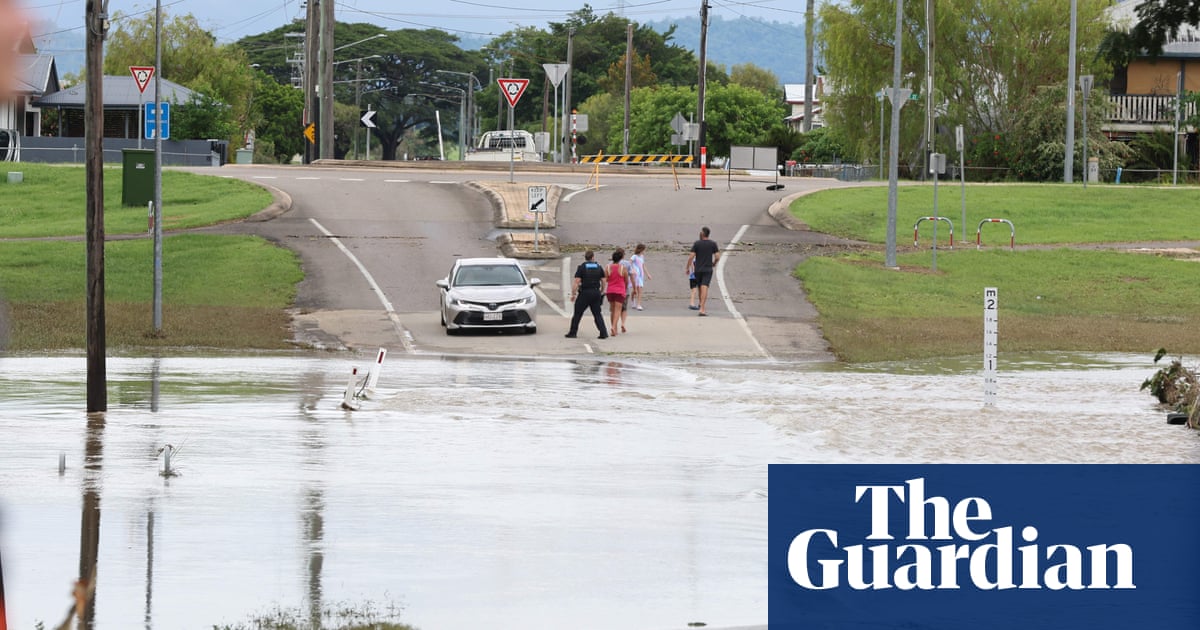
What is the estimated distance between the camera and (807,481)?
1305 cm

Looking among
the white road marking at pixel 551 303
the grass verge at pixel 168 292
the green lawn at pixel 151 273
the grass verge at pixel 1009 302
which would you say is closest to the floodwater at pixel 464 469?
the grass verge at pixel 168 292

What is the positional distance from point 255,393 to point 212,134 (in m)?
51.6

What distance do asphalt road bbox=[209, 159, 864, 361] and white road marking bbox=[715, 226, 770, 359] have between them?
0.04 meters

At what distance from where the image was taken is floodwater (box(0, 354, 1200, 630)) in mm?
8820

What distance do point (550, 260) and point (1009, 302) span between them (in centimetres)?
1078

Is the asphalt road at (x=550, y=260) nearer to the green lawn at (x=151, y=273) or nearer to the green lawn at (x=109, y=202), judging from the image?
the green lawn at (x=151, y=273)

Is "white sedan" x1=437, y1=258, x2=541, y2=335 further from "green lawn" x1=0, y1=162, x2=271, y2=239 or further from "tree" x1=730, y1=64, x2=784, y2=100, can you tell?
"tree" x1=730, y1=64, x2=784, y2=100

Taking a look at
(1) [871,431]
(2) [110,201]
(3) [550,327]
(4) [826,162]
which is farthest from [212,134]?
(1) [871,431]

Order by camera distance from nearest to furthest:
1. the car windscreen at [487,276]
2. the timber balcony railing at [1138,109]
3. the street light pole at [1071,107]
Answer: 1. the car windscreen at [487,276]
2. the street light pole at [1071,107]
3. the timber balcony railing at [1138,109]

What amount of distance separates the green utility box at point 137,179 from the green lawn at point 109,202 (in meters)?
0.34

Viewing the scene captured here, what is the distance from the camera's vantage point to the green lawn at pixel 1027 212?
4341 cm

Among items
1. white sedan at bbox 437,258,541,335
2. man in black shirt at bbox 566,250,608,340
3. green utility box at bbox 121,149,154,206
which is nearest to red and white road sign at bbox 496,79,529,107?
white sedan at bbox 437,258,541,335

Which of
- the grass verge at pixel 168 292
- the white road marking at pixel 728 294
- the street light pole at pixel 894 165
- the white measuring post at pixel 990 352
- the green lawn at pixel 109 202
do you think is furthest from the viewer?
the green lawn at pixel 109 202

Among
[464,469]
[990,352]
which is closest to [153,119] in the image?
[990,352]
